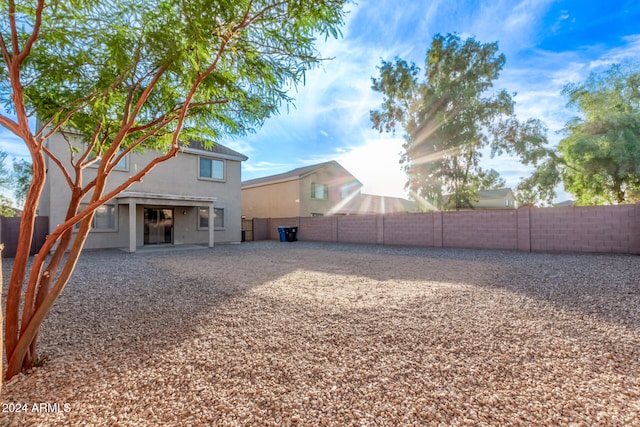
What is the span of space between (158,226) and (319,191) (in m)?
11.6

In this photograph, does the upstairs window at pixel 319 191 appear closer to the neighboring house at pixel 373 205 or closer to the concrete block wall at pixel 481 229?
the neighboring house at pixel 373 205

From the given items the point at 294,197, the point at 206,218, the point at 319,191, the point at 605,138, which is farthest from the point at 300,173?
the point at 605,138

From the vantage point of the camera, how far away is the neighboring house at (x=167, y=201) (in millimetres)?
11703

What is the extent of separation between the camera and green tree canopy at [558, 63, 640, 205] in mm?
13836

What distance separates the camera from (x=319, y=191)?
2253cm

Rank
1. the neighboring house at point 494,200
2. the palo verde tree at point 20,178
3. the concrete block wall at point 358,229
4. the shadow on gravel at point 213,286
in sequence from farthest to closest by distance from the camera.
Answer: the neighboring house at point 494,200 → the palo verde tree at point 20,178 → the concrete block wall at point 358,229 → the shadow on gravel at point 213,286

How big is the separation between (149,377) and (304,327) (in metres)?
1.62

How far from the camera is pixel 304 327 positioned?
11.2ft

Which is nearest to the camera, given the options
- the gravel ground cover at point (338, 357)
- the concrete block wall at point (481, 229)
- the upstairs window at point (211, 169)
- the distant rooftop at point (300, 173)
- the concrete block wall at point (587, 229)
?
the gravel ground cover at point (338, 357)

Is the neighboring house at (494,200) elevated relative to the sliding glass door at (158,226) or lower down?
elevated

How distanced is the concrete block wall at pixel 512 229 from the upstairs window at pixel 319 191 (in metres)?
5.50

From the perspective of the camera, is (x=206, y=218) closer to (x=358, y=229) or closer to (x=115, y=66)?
(x=358, y=229)

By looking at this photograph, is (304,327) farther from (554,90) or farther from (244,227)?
(554,90)

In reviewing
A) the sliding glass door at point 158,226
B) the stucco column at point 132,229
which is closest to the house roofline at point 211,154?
the sliding glass door at point 158,226
